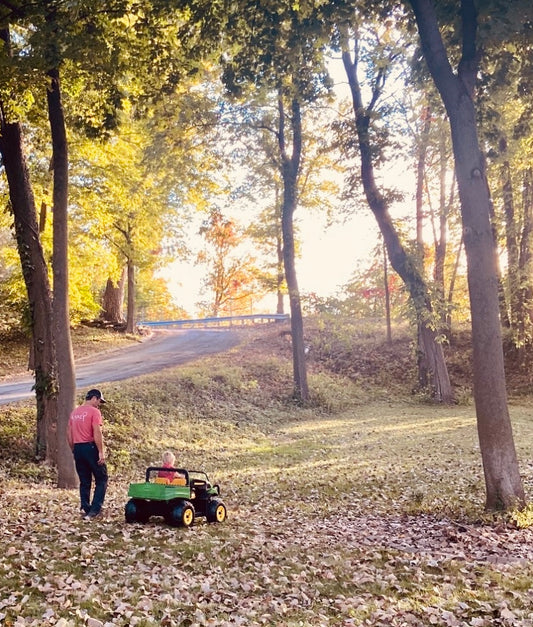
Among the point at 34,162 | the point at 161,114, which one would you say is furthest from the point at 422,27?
the point at 34,162

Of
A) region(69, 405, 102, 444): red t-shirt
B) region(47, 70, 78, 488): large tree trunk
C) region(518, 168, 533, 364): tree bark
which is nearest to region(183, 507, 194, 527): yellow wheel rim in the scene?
region(69, 405, 102, 444): red t-shirt

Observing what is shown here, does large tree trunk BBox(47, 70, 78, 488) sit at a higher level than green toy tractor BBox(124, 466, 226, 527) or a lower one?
higher

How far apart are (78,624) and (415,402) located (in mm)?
21379

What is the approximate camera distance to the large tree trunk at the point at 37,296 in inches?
487

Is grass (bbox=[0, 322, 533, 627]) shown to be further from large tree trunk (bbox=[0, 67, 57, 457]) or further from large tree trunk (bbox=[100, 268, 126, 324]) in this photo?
large tree trunk (bbox=[100, 268, 126, 324])

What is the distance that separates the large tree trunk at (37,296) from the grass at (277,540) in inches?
37.5

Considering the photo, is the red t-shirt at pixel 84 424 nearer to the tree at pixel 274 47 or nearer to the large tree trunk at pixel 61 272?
the large tree trunk at pixel 61 272

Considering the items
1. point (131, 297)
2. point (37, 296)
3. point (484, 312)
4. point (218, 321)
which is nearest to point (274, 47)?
point (484, 312)

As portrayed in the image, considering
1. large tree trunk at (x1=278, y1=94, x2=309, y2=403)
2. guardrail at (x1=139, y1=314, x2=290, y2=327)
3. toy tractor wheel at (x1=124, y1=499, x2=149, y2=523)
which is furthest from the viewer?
guardrail at (x1=139, y1=314, x2=290, y2=327)

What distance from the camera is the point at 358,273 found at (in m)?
38.9

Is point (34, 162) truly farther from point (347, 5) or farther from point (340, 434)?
point (340, 434)

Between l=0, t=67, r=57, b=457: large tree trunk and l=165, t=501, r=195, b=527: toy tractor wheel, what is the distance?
5873mm

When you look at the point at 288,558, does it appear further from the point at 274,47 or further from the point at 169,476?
the point at 274,47

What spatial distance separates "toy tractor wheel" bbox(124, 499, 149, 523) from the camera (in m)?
7.92
